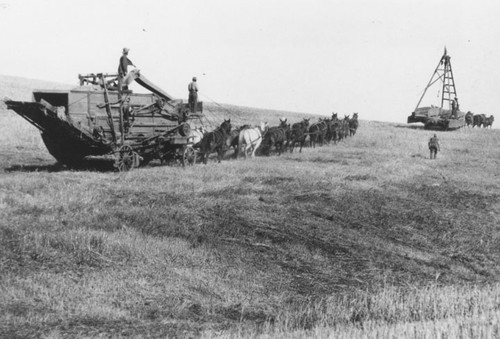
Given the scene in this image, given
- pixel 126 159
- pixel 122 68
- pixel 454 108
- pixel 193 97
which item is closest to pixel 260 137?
pixel 193 97

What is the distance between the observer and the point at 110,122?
15.5m

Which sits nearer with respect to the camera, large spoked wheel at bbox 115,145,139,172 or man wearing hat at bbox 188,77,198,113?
large spoked wheel at bbox 115,145,139,172

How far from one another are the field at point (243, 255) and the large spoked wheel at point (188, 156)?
1.39m

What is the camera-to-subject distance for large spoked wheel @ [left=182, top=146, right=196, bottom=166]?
713 inches

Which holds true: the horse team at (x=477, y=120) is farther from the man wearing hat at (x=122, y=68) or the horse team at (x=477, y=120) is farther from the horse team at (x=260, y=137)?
the man wearing hat at (x=122, y=68)

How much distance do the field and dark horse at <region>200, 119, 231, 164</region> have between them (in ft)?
8.67

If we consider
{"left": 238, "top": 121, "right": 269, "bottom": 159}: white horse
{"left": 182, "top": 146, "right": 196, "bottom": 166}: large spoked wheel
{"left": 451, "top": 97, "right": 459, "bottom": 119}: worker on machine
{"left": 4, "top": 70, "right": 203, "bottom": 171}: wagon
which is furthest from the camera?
{"left": 451, "top": 97, "right": 459, "bottom": 119}: worker on machine

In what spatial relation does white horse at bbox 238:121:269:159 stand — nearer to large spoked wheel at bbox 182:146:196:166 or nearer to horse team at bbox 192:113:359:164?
horse team at bbox 192:113:359:164

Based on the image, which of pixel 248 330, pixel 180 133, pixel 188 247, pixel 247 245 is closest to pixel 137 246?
pixel 188 247

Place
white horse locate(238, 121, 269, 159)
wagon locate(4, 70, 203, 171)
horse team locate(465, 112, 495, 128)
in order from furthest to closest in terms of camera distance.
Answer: horse team locate(465, 112, 495, 128), white horse locate(238, 121, 269, 159), wagon locate(4, 70, 203, 171)

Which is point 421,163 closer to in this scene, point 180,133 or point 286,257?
point 180,133

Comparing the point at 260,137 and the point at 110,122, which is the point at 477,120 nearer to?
the point at 260,137

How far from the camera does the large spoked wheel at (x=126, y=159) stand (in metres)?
16.0

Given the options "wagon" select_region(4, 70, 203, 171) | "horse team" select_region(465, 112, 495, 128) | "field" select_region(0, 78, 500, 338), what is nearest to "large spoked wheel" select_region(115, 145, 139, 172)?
"wagon" select_region(4, 70, 203, 171)
